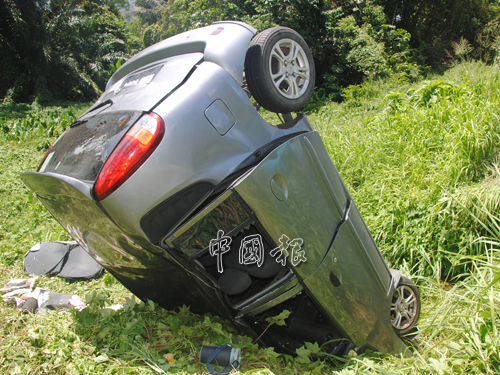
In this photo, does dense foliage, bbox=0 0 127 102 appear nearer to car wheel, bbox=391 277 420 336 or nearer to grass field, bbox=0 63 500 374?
grass field, bbox=0 63 500 374

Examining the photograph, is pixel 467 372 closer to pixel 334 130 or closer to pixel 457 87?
pixel 457 87

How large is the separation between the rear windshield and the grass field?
3.39 feet

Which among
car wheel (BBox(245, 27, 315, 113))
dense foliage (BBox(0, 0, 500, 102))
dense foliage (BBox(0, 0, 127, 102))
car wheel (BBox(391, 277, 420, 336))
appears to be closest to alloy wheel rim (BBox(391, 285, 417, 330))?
car wheel (BBox(391, 277, 420, 336))

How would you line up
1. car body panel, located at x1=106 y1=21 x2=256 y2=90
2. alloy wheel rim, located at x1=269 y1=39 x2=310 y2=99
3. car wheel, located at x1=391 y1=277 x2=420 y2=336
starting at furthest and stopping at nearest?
car wheel, located at x1=391 y1=277 x2=420 y2=336, alloy wheel rim, located at x1=269 y1=39 x2=310 y2=99, car body panel, located at x1=106 y1=21 x2=256 y2=90

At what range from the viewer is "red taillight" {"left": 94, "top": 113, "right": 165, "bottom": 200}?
65.4 inches

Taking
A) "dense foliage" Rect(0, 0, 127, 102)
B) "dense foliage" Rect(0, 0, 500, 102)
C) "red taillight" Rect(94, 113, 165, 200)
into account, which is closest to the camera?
"red taillight" Rect(94, 113, 165, 200)

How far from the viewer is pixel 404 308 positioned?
287 cm

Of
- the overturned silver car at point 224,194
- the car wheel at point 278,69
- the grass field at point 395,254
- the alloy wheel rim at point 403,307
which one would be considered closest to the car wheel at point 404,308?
the alloy wheel rim at point 403,307

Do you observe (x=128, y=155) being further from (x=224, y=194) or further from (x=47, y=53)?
(x=47, y=53)

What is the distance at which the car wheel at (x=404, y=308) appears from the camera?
277cm

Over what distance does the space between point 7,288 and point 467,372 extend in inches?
131

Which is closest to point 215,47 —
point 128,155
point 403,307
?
point 128,155

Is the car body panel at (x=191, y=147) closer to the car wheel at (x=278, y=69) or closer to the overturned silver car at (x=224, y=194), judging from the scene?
the overturned silver car at (x=224, y=194)

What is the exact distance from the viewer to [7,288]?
3.09 meters
